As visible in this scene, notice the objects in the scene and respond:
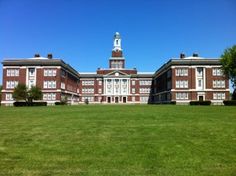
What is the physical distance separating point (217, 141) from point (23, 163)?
9.29m

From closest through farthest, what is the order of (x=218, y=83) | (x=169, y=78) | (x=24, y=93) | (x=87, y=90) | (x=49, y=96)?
(x=24, y=93), (x=218, y=83), (x=49, y=96), (x=169, y=78), (x=87, y=90)

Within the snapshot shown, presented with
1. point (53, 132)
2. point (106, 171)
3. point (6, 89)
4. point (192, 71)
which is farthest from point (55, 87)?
point (106, 171)

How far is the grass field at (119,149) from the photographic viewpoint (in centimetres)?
1059

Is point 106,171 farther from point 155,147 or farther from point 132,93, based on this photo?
point 132,93

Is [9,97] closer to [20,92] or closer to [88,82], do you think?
[20,92]

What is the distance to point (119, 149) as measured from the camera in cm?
1278

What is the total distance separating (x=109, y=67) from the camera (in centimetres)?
12144

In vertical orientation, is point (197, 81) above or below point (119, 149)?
above

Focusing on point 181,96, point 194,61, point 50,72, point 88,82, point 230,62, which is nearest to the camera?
point 230,62

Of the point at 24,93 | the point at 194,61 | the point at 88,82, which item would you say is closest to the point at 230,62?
the point at 194,61

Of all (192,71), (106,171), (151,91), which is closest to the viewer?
(106,171)

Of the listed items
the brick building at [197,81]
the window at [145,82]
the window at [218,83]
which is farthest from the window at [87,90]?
the window at [218,83]

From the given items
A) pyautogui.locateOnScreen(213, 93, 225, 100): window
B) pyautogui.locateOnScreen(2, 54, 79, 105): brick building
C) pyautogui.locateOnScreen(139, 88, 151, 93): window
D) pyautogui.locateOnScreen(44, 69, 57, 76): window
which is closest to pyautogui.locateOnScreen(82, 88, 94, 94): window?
pyautogui.locateOnScreen(139, 88, 151, 93): window

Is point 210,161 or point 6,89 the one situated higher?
point 6,89
